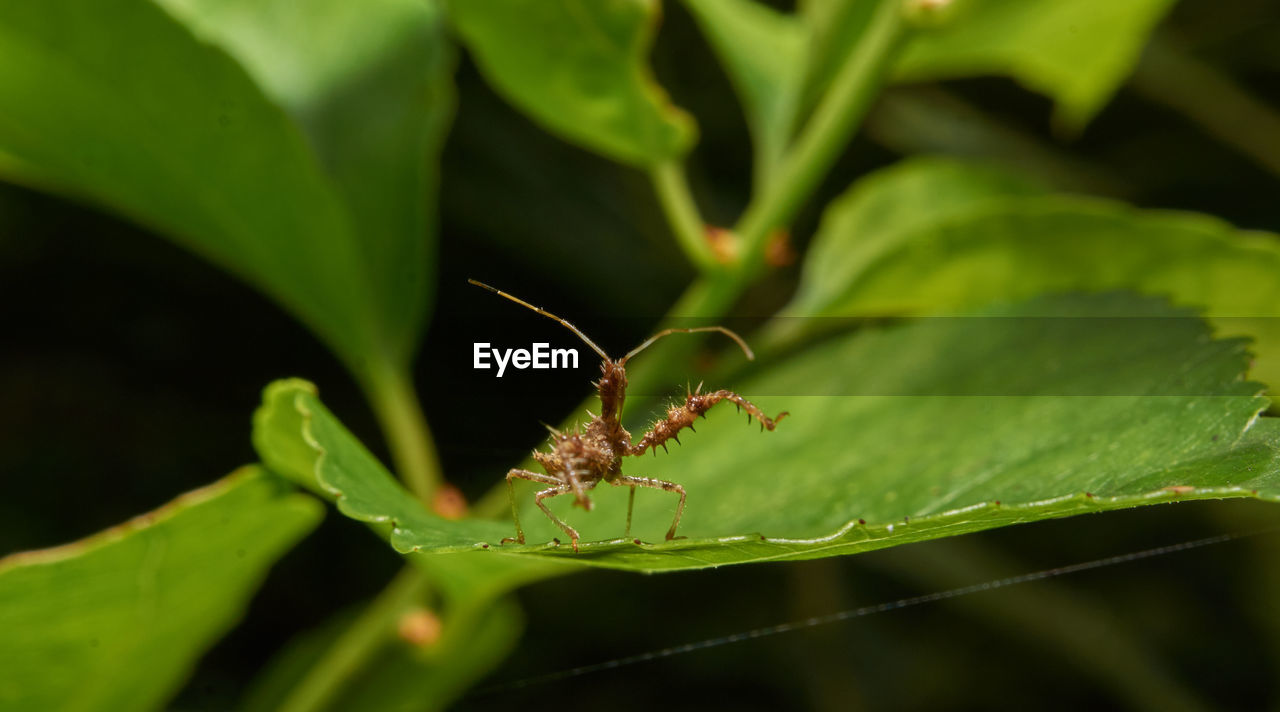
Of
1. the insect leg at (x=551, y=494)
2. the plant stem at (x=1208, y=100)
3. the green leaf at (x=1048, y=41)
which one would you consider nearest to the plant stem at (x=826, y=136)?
the green leaf at (x=1048, y=41)

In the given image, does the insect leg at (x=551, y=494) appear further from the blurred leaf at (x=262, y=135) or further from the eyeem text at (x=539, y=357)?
the blurred leaf at (x=262, y=135)

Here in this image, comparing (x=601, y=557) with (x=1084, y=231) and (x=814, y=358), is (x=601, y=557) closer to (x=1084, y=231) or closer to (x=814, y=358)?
(x=814, y=358)

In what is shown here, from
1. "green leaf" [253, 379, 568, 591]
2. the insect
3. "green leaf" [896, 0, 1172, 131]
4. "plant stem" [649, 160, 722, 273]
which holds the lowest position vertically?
the insect

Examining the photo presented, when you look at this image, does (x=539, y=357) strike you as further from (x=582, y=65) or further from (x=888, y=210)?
(x=888, y=210)

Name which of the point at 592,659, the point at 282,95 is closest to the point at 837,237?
the point at 282,95

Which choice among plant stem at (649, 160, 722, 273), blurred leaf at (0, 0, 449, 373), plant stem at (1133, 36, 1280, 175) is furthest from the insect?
plant stem at (1133, 36, 1280, 175)

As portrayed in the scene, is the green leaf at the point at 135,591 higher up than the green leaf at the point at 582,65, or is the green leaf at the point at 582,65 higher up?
the green leaf at the point at 582,65

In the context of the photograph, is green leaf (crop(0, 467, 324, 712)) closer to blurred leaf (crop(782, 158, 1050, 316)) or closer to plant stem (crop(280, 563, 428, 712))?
plant stem (crop(280, 563, 428, 712))

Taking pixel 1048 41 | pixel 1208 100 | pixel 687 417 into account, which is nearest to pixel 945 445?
pixel 687 417
